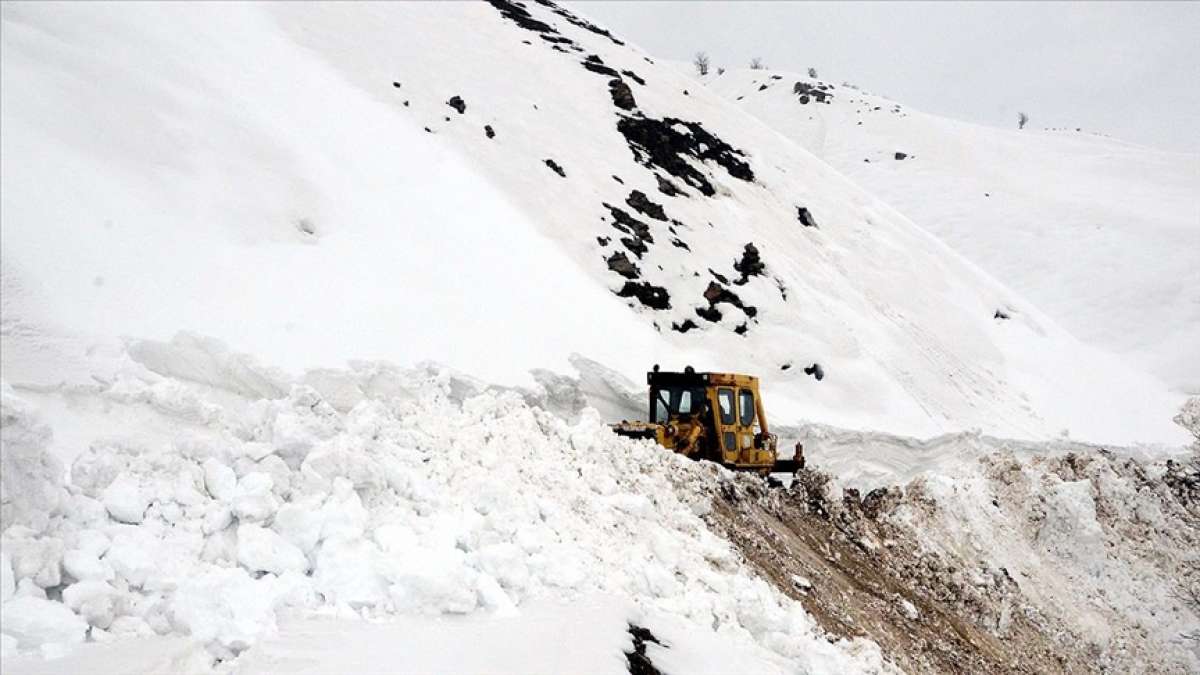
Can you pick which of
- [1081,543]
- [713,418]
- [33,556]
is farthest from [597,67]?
[33,556]

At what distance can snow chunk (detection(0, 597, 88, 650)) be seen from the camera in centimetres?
479

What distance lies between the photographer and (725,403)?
1371cm

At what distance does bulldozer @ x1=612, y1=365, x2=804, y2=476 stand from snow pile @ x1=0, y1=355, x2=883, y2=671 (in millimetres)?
3471

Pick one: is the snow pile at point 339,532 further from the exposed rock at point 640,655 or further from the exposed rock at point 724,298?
the exposed rock at point 724,298

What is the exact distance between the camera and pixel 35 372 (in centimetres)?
797

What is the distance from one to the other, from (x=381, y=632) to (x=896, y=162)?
49.8 metres

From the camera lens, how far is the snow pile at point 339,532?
5.25 meters

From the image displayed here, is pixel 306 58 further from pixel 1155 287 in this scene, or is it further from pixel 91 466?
pixel 1155 287

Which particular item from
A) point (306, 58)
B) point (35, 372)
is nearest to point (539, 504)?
point (35, 372)

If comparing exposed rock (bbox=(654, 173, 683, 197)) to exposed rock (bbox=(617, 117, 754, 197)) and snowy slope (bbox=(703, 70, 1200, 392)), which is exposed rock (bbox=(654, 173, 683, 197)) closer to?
exposed rock (bbox=(617, 117, 754, 197))

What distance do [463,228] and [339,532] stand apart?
12.0 meters

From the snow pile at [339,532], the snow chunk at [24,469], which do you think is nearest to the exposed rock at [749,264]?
the snow pile at [339,532]

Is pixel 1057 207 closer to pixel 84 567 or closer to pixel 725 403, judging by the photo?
pixel 725 403

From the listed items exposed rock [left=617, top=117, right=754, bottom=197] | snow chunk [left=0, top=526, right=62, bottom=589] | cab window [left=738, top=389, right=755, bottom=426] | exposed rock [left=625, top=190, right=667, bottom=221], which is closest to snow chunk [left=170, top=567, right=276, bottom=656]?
snow chunk [left=0, top=526, right=62, bottom=589]
